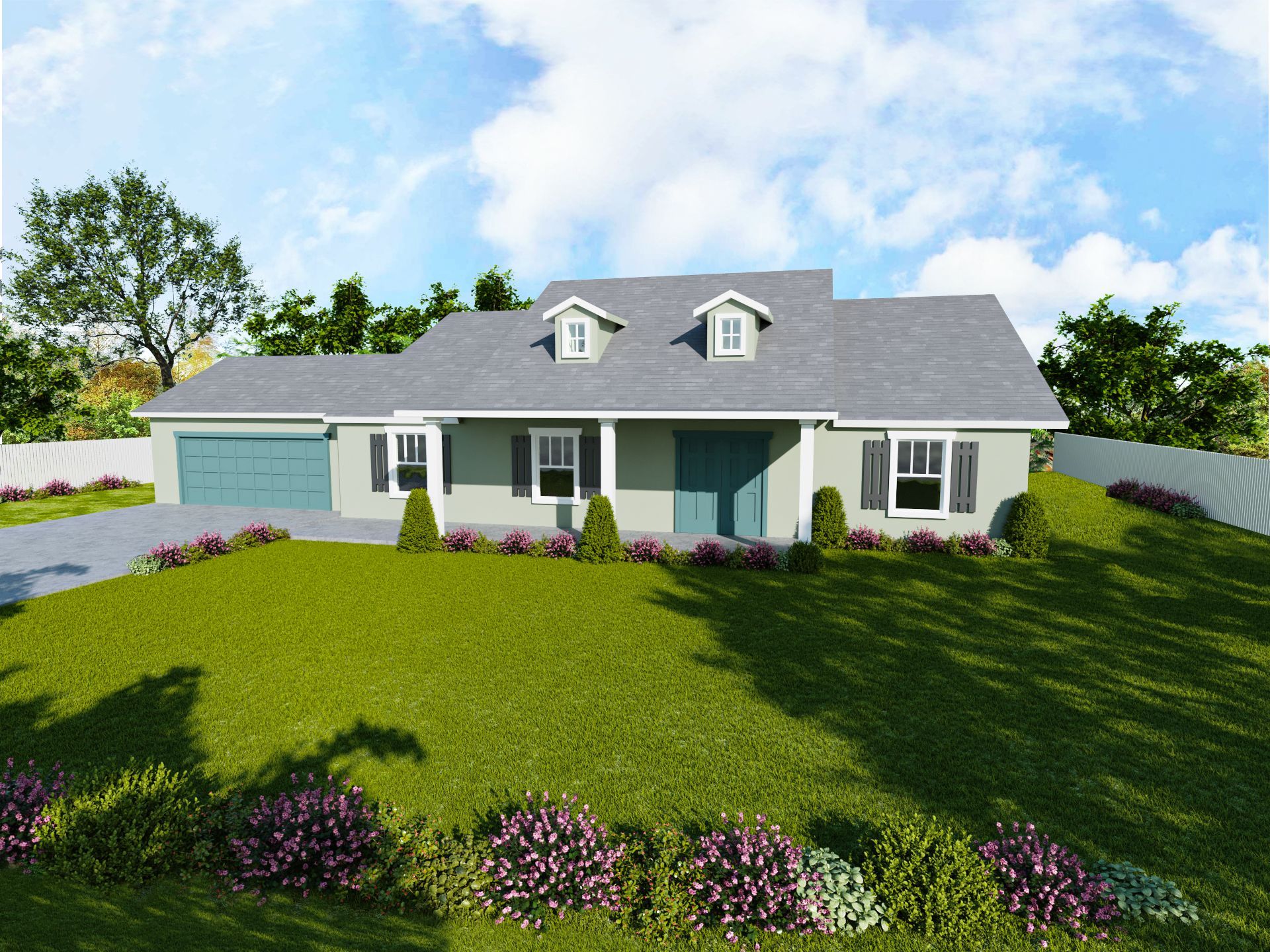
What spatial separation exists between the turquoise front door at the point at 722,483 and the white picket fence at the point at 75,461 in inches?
758

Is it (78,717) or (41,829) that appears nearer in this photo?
(41,829)

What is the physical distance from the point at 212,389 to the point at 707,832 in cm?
2402

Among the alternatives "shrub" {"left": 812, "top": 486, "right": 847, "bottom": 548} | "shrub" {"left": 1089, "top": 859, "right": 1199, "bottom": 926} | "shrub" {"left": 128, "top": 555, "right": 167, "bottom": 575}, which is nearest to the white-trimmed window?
"shrub" {"left": 812, "top": 486, "right": 847, "bottom": 548}

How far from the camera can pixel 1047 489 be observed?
21.2 m

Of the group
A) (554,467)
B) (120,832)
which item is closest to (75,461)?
(554,467)

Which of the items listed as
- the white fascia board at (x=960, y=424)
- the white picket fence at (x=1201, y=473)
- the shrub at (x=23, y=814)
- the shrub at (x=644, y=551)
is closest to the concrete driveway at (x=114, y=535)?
the shrub at (x=644, y=551)

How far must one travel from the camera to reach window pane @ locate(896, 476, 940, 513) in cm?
1783

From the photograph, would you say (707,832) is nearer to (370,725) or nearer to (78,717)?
(370,725)

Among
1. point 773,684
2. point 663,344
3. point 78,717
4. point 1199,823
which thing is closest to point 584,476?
point 663,344

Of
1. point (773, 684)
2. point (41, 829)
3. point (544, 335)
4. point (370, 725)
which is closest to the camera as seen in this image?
point (41, 829)

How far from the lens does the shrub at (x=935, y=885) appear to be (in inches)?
177

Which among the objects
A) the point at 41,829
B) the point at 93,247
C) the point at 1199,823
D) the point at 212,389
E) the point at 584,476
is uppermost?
the point at 93,247

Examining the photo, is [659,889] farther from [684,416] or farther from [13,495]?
[13,495]

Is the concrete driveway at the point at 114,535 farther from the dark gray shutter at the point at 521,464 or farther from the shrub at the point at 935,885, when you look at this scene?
the shrub at the point at 935,885
